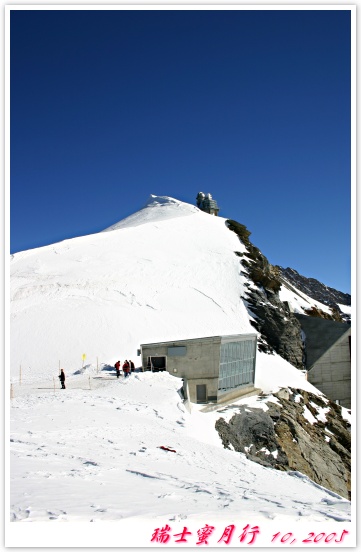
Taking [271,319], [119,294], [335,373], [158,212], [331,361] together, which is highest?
[158,212]

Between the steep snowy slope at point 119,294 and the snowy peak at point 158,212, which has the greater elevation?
the snowy peak at point 158,212

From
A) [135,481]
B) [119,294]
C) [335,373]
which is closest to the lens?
[135,481]

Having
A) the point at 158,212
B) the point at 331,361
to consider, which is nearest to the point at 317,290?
the point at 158,212

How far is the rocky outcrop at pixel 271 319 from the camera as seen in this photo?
38.4 metres

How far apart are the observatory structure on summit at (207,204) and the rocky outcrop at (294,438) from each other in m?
55.5

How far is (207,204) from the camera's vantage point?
8150cm

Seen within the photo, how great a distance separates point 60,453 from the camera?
882cm

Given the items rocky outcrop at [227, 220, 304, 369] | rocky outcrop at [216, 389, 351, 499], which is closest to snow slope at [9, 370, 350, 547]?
rocky outcrop at [216, 389, 351, 499]

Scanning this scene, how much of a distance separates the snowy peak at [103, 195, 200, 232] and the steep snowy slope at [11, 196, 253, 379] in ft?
26.9

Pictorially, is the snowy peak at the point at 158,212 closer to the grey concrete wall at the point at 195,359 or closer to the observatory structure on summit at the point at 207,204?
the observatory structure on summit at the point at 207,204

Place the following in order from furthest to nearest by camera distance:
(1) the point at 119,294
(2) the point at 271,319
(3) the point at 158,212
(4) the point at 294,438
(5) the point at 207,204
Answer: (5) the point at 207,204, (3) the point at 158,212, (2) the point at 271,319, (1) the point at 119,294, (4) the point at 294,438

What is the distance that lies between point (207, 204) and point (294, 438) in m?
63.1

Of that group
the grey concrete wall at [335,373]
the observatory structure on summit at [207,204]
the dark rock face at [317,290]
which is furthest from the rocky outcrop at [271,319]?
the dark rock face at [317,290]

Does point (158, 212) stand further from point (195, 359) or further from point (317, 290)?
point (317, 290)
